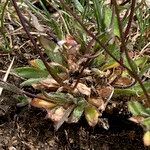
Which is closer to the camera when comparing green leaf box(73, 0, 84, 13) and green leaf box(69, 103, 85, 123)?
green leaf box(69, 103, 85, 123)

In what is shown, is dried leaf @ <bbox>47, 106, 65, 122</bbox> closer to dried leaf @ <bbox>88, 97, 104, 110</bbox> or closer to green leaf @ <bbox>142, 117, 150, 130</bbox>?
dried leaf @ <bbox>88, 97, 104, 110</bbox>

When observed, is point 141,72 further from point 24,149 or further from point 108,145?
point 24,149

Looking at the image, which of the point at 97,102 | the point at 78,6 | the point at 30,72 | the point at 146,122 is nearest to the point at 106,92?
the point at 97,102

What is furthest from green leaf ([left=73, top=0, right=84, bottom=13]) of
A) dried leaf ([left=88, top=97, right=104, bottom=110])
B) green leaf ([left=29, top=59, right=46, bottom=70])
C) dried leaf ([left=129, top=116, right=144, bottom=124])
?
dried leaf ([left=129, top=116, right=144, bottom=124])

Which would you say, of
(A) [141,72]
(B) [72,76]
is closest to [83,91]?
(B) [72,76]

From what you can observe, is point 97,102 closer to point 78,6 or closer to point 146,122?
point 146,122
